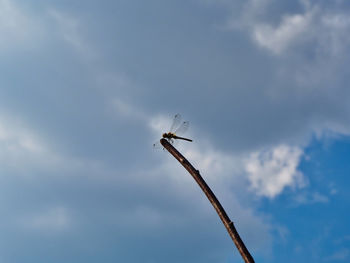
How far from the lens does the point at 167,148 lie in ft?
50.2

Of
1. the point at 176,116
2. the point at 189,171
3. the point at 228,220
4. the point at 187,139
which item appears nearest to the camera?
the point at 228,220

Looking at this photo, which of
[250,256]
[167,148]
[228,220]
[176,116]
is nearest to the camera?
[250,256]

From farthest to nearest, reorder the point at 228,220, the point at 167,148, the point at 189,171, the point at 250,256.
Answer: the point at 167,148, the point at 189,171, the point at 228,220, the point at 250,256

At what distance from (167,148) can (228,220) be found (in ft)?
13.4

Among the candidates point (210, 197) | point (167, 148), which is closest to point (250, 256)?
point (210, 197)

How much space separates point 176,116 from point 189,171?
922 cm

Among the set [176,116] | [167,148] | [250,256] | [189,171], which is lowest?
[250,256]

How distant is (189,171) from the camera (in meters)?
13.9

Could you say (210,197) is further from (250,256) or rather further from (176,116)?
(176,116)

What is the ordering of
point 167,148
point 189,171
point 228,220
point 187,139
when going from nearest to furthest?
point 228,220, point 189,171, point 167,148, point 187,139

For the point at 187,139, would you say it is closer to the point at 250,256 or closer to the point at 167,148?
the point at 167,148

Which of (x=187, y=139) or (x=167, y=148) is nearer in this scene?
(x=167, y=148)

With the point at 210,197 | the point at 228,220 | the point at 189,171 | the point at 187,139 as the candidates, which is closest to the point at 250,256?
the point at 228,220

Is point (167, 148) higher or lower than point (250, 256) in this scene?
higher
